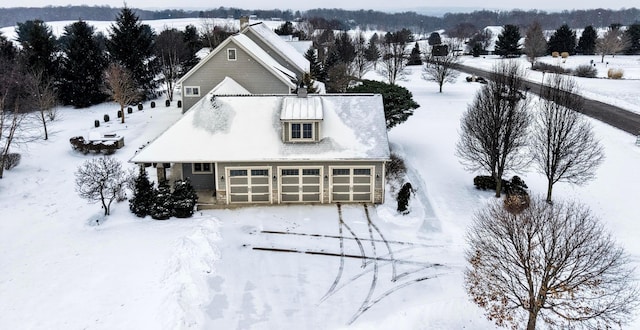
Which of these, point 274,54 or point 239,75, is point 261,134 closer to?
point 239,75

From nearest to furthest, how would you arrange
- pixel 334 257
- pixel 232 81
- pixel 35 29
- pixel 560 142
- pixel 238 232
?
1. pixel 334 257
2. pixel 238 232
3. pixel 560 142
4. pixel 232 81
5. pixel 35 29

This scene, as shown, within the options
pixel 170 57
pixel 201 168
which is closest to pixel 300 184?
pixel 201 168

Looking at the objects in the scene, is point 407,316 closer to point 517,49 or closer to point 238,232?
point 238,232

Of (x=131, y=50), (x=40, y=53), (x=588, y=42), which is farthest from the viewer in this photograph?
(x=588, y=42)

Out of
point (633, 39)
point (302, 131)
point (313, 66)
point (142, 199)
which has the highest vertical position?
point (633, 39)

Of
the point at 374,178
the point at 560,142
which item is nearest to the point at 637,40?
the point at 560,142

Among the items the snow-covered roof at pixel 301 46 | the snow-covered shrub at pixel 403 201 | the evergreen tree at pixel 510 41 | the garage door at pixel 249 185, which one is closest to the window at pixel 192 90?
the garage door at pixel 249 185
